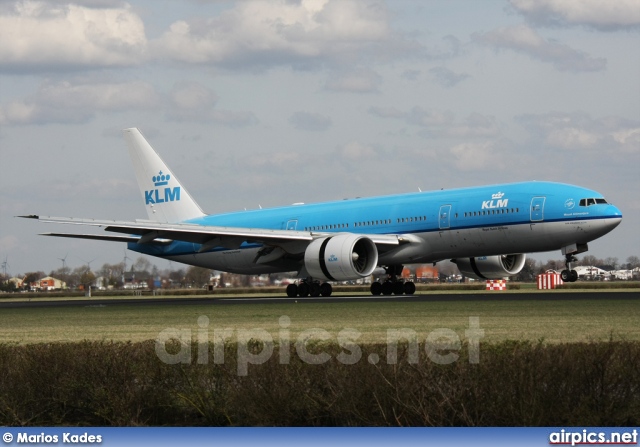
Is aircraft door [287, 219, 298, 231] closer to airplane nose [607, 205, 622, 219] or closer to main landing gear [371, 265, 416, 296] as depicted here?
main landing gear [371, 265, 416, 296]

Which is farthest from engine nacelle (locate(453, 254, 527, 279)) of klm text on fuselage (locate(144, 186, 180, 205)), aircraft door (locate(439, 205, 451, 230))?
klm text on fuselage (locate(144, 186, 180, 205))

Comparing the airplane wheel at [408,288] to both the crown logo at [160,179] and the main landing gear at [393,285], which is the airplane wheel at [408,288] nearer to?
the main landing gear at [393,285]

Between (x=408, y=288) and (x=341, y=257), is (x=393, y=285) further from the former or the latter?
(x=341, y=257)

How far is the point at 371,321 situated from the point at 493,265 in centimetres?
2598

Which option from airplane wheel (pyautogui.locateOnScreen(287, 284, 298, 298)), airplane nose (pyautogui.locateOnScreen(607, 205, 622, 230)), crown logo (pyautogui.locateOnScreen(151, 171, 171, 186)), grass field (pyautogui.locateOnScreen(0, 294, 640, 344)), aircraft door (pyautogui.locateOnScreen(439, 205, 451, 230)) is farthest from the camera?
crown logo (pyautogui.locateOnScreen(151, 171, 171, 186))

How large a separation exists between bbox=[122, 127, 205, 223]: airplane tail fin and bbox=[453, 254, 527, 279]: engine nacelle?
625 inches

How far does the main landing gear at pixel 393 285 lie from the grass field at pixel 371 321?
1354 cm

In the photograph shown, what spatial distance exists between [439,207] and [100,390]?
34.6m

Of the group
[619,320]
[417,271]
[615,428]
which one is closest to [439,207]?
[417,271]

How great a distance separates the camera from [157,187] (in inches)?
2403

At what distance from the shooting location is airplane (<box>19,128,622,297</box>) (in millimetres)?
44812

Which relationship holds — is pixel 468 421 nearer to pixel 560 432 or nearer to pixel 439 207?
pixel 560 432

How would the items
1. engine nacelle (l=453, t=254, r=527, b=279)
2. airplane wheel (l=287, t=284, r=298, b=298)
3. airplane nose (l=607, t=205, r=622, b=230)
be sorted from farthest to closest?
1. engine nacelle (l=453, t=254, r=527, b=279)
2. airplane wheel (l=287, t=284, r=298, b=298)
3. airplane nose (l=607, t=205, r=622, b=230)

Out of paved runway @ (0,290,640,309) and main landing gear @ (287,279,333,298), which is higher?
main landing gear @ (287,279,333,298)
